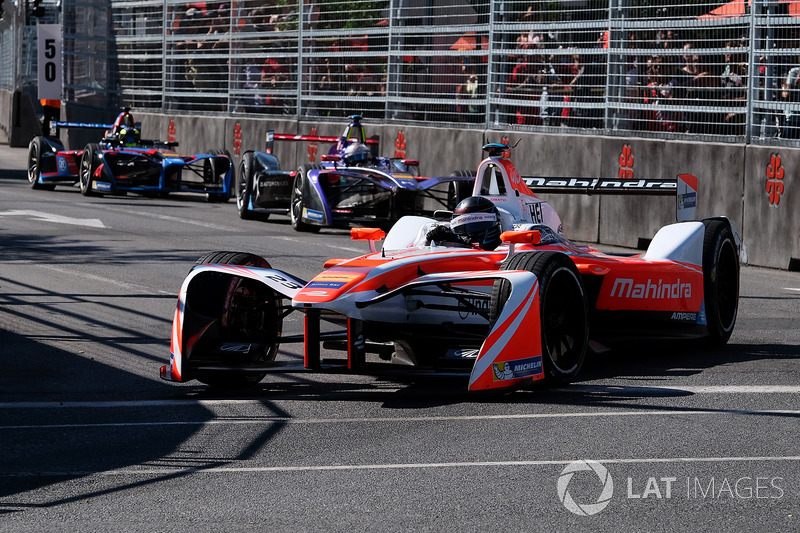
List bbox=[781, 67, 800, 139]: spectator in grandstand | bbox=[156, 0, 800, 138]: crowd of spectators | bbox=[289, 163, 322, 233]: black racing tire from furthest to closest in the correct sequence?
bbox=[289, 163, 322, 233]: black racing tire, bbox=[156, 0, 800, 138]: crowd of spectators, bbox=[781, 67, 800, 139]: spectator in grandstand

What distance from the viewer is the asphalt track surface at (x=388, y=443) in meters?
5.11

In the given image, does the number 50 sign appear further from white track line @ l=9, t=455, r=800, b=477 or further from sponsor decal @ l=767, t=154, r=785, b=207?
white track line @ l=9, t=455, r=800, b=477

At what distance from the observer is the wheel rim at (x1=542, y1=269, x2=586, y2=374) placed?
762cm

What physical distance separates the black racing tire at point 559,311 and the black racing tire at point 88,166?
618 inches

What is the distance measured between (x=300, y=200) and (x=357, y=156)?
1145 millimetres

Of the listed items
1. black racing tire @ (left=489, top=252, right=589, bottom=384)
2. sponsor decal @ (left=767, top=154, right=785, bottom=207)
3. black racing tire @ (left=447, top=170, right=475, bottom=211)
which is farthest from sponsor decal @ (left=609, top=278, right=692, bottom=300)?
black racing tire @ (left=447, top=170, right=475, bottom=211)

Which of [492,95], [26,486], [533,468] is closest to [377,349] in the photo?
[533,468]

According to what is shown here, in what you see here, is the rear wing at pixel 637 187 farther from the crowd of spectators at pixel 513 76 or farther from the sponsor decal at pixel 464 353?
the crowd of spectators at pixel 513 76

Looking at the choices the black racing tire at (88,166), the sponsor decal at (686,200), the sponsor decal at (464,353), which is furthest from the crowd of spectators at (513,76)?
the sponsor decal at (464,353)

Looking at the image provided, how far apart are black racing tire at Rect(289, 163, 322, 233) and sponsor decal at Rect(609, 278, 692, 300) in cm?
897

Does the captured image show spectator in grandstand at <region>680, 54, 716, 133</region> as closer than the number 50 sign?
Yes

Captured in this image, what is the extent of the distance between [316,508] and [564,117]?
13734mm

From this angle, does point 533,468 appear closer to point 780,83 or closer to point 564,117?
point 780,83

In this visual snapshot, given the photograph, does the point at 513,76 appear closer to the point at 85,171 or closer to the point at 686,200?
the point at 85,171
